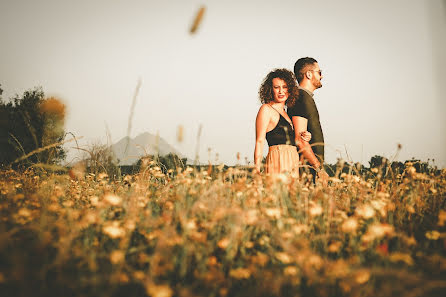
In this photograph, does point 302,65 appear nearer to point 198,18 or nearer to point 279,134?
point 279,134

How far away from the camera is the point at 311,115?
5.19m

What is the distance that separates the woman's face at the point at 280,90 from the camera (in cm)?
538

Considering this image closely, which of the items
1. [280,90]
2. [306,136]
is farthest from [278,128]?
[280,90]

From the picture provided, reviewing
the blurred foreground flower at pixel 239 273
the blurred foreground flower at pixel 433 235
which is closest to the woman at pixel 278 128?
the blurred foreground flower at pixel 433 235

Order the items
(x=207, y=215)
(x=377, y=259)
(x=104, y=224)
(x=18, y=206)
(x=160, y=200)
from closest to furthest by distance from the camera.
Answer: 1. (x=377, y=259)
2. (x=104, y=224)
3. (x=207, y=215)
4. (x=18, y=206)
5. (x=160, y=200)

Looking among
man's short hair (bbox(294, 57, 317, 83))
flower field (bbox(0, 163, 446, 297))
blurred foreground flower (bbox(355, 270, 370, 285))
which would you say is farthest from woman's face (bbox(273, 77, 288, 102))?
blurred foreground flower (bbox(355, 270, 370, 285))

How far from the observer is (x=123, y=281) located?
62.6 inches

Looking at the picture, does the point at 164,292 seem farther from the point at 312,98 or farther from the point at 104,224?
the point at 312,98

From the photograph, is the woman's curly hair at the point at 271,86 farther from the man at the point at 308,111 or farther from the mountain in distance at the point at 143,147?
the mountain in distance at the point at 143,147

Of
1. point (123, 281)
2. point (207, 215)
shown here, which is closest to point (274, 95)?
point (207, 215)

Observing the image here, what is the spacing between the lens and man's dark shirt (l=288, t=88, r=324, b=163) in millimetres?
5152

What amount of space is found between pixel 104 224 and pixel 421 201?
3399 mm

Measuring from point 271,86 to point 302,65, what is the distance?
0.84m

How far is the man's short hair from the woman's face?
56 centimetres
